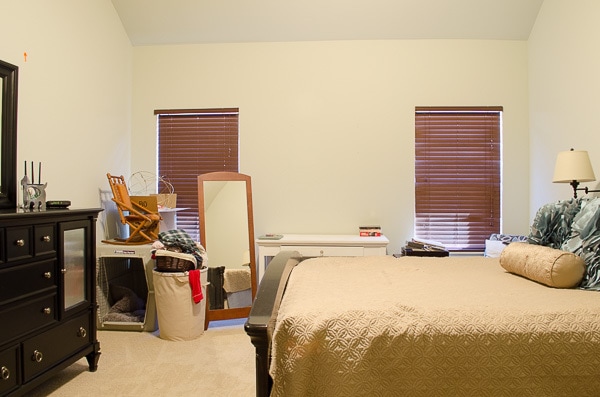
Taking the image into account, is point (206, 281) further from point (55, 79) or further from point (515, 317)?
point (515, 317)

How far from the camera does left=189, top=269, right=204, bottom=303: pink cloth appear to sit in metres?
2.89

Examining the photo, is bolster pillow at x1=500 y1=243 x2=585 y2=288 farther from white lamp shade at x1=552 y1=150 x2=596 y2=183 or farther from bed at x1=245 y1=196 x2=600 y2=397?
white lamp shade at x1=552 y1=150 x2=596 y2=183

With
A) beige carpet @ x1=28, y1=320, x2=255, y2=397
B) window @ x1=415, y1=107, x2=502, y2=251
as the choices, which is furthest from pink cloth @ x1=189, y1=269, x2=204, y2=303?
window @ x1=415, y1=107, x2=502, y2=251

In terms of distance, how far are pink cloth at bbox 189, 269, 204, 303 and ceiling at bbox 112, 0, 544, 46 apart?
229 cm

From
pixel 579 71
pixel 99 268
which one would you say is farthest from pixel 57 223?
pixel 579 71

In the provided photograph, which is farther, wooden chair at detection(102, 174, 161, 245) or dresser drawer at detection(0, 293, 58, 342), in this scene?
wooden chair at detection(102, 174, 161, 245)

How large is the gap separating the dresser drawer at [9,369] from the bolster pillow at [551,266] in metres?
2.46

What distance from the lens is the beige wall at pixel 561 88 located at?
2.73 m

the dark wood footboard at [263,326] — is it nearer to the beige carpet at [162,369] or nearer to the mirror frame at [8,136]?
the beige carpet at [162,369]

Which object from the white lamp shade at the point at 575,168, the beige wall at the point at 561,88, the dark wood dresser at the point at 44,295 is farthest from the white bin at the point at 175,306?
the beige wall at the point at 561,88

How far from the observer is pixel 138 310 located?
336 cm

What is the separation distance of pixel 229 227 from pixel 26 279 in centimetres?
170

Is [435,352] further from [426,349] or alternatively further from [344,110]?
[344,110]

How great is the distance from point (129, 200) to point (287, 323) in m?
2.56
